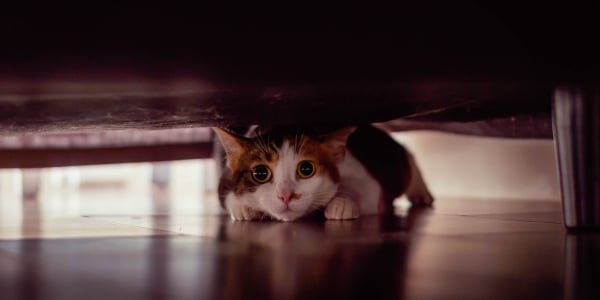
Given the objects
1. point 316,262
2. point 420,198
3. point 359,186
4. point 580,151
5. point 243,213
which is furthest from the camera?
point 420,198

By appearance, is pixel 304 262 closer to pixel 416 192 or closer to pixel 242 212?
pixel 242 212

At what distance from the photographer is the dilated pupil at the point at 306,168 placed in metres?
1.58

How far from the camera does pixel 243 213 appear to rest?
63.4 inches

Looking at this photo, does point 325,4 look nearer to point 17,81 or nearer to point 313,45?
point 313,45

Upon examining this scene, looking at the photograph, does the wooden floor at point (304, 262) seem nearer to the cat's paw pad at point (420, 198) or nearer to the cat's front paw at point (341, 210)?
the cat's front paw at point (341, 210)

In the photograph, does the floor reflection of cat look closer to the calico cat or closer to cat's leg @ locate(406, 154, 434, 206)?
the calico cat

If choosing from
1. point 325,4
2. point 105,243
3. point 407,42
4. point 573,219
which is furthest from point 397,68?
point 105,243

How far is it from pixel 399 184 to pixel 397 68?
3.52 ft

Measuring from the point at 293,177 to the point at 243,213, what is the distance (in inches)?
5.9

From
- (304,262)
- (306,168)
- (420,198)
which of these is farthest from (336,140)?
(304,262)

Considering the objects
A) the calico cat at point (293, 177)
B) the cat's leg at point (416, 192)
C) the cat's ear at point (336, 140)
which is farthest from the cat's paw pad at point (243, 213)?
the cat's leg at point (416, 192)

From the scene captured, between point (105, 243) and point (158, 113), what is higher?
point (158, 113)

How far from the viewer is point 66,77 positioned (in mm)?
961

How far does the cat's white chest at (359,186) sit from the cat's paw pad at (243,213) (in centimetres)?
23
